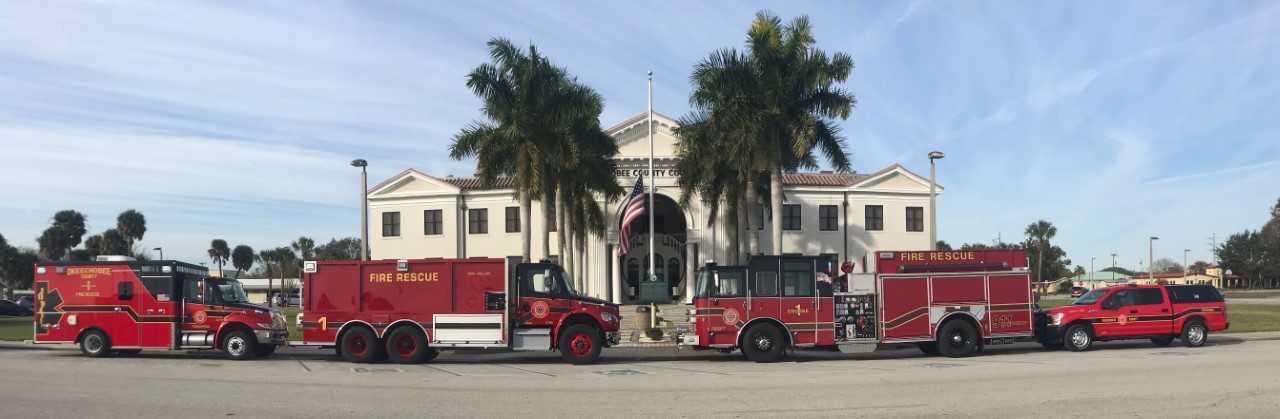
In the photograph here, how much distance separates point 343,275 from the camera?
1938 centimetres

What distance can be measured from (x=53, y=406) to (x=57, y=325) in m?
10.1

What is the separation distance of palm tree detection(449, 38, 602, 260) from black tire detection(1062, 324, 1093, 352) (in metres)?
16.8

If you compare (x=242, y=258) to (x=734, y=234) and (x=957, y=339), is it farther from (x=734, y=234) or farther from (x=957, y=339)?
(x=957, y=339)

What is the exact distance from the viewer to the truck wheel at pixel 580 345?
62.0 ft

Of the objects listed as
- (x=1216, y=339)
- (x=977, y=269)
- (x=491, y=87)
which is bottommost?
(x=1216, y=339)

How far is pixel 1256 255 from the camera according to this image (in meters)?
112

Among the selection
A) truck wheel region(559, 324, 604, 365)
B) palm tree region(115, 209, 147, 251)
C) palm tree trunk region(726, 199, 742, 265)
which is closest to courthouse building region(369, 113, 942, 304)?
palm tree trunk region(726, 199, 742, 265)

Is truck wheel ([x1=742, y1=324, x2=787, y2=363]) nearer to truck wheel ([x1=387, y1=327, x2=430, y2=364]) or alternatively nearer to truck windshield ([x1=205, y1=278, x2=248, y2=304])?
truck wheel ([x1=387, y1=327, x2=430, y2=364])

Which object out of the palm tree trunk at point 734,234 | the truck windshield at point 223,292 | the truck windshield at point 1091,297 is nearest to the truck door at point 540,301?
the truck windshield at point 223,292

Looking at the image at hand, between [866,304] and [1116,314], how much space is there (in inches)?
247

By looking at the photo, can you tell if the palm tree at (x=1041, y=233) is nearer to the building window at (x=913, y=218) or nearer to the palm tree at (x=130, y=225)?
the building window at (x=913, y=218)

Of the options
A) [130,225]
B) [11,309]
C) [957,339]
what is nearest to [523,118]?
[957,339]

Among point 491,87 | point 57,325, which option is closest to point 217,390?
point 57,325

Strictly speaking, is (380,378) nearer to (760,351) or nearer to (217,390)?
(217,390)
